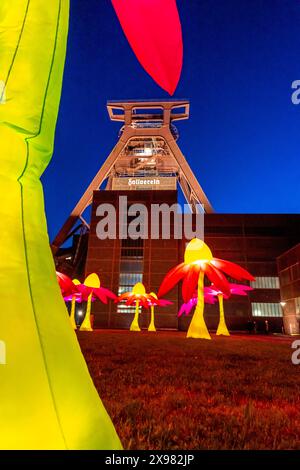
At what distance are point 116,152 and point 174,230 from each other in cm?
1766

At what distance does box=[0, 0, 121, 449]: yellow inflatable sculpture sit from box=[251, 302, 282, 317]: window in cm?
3054

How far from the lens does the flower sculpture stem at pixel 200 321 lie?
39.4ft

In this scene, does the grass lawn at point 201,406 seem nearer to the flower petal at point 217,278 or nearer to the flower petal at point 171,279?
the flower petal at point 217,278

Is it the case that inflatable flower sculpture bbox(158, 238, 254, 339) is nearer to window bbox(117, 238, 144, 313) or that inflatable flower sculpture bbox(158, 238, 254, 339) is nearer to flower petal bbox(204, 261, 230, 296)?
flower petal bbox(204, 261, 230, 296)

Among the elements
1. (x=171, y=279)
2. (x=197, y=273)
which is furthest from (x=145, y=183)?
(x=171, y=279)

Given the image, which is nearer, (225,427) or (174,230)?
(225,427)

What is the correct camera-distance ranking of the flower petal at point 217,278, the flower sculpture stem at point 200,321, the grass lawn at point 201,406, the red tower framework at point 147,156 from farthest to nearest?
the red tower framework at point 147,156, the flower sculpture stem at point 200,321, the flower petal at point 217,278, the grass lawn at point 201,406

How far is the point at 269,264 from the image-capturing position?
99.2ft

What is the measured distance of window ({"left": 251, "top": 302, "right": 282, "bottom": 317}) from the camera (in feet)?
95.2


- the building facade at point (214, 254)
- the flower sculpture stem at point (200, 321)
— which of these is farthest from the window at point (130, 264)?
the flower sculpture stem at point (200, 321)

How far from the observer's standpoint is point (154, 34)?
181 centimetres

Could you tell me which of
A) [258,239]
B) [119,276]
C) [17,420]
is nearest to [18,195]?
[17,420]

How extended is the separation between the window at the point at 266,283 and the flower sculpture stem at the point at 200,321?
19097mm
